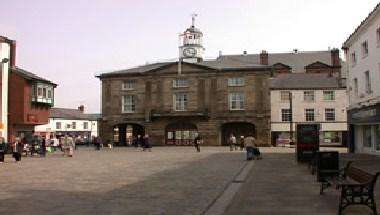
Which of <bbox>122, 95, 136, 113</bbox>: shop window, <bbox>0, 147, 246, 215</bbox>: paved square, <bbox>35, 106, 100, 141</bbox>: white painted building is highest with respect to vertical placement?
<bbox>122, 95, 136, 113</bbox>: shop window

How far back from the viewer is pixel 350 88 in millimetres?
39000

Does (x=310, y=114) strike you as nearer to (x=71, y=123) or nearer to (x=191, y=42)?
(x=191, y=42)

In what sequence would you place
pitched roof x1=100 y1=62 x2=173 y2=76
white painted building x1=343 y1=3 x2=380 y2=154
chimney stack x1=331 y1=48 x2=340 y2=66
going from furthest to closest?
chimney stack x1=331 y1=48 x2=340 y2=66 < pitched roof x1=100 y1=62 x2=173 y2=76 < white painted building x1=343 y1=3 x2=380 y2=154

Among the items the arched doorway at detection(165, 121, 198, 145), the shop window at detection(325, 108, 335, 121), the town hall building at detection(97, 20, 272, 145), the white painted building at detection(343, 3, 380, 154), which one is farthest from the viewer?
the arched doorway at detection(165, 121, 198, 145)

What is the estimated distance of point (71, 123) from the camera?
10000 cm

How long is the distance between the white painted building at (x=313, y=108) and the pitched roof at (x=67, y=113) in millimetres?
43685

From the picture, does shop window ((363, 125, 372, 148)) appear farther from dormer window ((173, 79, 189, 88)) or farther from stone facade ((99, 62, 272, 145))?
dormer window ((173, 79, 189, 88))

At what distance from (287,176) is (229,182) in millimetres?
3032

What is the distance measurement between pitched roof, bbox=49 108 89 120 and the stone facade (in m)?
25.1

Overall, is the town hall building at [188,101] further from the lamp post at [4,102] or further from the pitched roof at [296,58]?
the lamp post at [4,102]

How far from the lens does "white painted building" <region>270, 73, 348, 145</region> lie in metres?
67.8

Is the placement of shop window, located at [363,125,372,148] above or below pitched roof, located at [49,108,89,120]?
below

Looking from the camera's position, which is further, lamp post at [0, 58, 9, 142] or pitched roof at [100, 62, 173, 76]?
pitched roof at [100, 62, 173, 76]

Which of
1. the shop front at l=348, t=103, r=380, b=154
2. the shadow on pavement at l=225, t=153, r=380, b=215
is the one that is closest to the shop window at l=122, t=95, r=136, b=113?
the shop front at l=348, t=103, r=380, b=154
